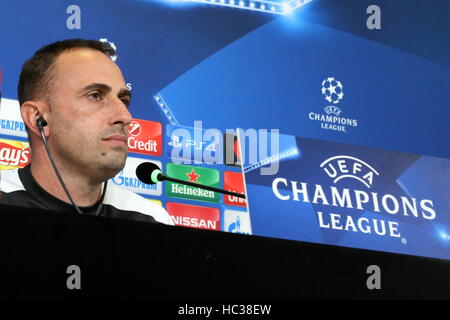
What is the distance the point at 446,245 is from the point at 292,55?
0.97m

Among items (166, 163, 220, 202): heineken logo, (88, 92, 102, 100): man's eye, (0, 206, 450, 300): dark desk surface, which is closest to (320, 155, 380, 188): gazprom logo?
(166, 163, 220, 202): heineken logo

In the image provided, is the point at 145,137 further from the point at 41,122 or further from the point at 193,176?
the point at 41,122

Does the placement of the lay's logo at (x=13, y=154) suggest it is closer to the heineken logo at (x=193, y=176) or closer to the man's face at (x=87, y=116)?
the man's face at (x=87, y=116)

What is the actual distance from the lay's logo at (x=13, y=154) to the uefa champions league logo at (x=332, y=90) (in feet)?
4.38

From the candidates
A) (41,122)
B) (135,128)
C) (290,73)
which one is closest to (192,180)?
(135,128)

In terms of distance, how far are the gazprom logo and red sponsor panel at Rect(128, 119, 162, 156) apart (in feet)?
2.40

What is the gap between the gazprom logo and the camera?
343 centimetres

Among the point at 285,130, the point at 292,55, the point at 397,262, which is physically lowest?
the point at 397,262

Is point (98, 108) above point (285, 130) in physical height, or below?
below

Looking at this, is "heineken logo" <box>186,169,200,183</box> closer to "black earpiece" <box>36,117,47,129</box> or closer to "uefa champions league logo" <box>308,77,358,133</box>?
"uefa champions league logo" <box>308,77,358,133</box>

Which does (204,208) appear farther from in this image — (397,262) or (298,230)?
(397,262)

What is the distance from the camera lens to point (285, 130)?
3.38 meters

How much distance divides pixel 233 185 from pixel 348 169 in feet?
1.81

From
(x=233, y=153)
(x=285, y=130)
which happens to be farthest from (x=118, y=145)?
(x=285, y=130)
